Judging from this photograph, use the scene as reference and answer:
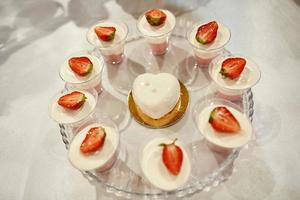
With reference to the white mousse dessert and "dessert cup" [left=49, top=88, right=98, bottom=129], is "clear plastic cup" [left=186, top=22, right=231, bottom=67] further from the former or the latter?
"dessert cup" [left=49, top=88, right=98, bottom=129]

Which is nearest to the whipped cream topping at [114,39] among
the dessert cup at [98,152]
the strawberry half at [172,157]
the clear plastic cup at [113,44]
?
the clear plastic cup at [113,44]

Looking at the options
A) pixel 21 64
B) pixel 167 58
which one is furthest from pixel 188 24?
pixel 21 64

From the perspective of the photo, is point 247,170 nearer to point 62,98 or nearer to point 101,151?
point 101,151

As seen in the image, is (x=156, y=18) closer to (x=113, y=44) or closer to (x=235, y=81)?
(x=113, y=44)

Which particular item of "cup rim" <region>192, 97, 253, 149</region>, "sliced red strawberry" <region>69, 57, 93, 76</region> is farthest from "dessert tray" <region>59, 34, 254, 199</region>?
"sliced red strawberry" <region>69, 57, 93, 76</region>

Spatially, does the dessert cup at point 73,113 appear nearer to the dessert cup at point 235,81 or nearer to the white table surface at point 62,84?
the white table surface at point 62,84

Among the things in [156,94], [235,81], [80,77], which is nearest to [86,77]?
[80,77]
